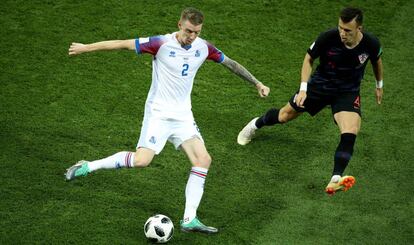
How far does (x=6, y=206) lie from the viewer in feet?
27.7

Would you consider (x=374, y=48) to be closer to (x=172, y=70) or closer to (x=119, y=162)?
(x=172, y=70)

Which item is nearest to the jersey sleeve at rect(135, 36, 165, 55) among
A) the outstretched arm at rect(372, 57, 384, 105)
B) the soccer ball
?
the soccer ball

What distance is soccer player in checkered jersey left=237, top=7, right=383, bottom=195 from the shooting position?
333 inches

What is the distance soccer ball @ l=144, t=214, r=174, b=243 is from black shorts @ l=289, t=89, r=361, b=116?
2384mm

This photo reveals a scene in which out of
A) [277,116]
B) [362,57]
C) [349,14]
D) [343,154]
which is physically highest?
[349,14]

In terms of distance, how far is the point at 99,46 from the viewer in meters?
8.09

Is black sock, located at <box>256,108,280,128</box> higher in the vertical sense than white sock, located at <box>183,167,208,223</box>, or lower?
higher

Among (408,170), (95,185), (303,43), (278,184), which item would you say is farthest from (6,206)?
(303,43)

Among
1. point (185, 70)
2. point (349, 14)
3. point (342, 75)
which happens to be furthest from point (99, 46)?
point (342, 75)

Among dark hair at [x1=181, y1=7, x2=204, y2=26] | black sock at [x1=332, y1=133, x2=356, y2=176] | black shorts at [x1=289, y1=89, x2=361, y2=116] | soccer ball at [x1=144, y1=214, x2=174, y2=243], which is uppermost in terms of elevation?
dark hair at [x1=181, y1=7, x2=204, y2=26]

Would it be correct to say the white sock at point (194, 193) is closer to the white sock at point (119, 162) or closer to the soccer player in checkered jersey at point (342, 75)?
the white sock at point (119, 162)

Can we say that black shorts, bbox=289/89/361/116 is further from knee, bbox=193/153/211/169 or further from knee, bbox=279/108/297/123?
knee, bbox=193/153/211/169

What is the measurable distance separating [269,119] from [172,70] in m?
2.03

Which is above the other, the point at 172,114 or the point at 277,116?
the point at 172,114
